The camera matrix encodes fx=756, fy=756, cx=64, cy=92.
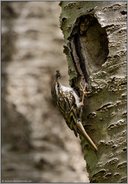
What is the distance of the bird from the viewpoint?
2.41 metres

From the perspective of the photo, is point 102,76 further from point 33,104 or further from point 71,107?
point 33,104

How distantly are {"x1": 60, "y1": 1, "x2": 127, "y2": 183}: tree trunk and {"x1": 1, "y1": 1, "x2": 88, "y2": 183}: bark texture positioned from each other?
2.26 meters

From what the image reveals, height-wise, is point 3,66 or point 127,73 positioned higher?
point 3,66

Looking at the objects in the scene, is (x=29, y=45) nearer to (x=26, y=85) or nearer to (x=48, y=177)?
(x=26, y=85)

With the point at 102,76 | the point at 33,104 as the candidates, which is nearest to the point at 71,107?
the point at 102,76

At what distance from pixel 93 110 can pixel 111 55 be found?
0.60 feet

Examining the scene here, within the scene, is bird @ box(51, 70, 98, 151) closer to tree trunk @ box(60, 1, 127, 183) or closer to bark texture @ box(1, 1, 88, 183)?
tree trunk @ box(60, 1, 127, 183)

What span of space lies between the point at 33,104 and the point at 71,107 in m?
2.11

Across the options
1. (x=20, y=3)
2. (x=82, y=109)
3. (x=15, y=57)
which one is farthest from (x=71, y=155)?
(x=82, y=109)

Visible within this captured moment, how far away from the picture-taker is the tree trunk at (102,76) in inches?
92.1

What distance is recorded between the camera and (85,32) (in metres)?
2.45

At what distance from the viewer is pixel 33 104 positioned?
15.8 ft

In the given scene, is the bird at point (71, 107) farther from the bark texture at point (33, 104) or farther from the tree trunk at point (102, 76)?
the bark texture at point (33, 104)

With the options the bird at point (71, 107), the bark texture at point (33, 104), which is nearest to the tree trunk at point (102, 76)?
the bird at point (71, 107)
